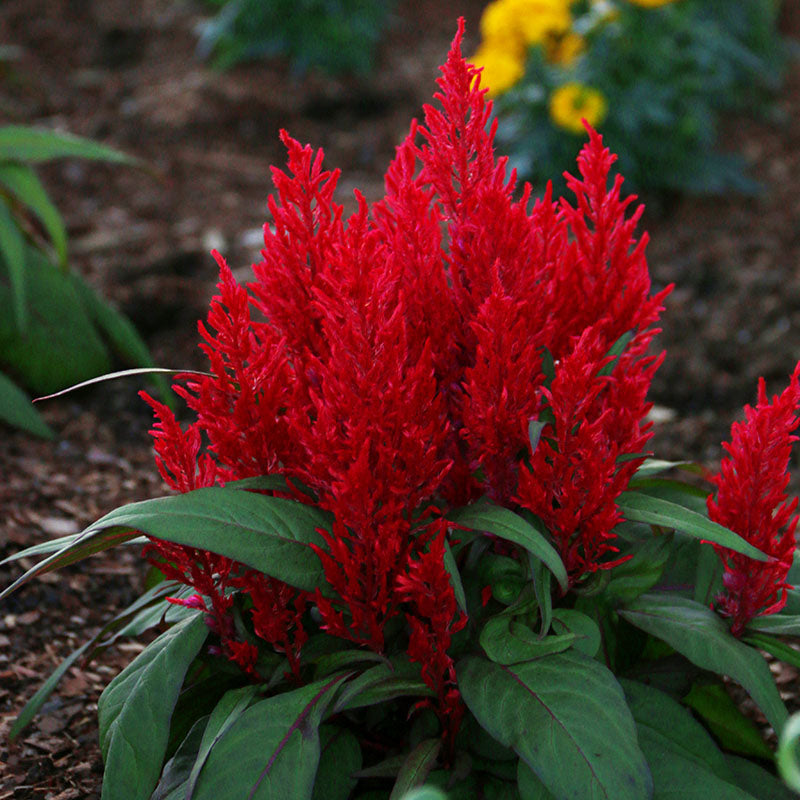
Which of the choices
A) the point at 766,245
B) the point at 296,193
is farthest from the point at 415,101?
the point at 296,193

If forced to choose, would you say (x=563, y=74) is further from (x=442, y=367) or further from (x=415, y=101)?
(x=442, y=367)

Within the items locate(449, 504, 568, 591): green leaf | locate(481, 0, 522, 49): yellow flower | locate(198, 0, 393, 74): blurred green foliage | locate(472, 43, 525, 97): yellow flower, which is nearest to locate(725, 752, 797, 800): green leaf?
locate(449, 504, 568, 591): green leaf

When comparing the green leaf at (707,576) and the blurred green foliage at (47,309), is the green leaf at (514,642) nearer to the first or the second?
the green leaf at (707,576)

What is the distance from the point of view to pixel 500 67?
504cm

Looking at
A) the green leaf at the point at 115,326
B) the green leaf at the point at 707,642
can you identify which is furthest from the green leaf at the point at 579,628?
the green leaf at the point at 115,326

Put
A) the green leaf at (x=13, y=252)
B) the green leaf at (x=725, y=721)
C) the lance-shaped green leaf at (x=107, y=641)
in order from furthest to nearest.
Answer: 1. the green leaf at (x=13, y=252)
2. the green leaf at (x=725, y=721)
3. the lance-shaped green leaf at (x=107, y=641)

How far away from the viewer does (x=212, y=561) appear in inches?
62.1

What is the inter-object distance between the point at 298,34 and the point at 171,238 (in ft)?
8.51

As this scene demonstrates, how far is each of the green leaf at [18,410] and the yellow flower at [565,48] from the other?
3.46 m

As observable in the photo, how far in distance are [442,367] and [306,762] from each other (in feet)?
2.02

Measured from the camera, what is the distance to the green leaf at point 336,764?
1.57 m

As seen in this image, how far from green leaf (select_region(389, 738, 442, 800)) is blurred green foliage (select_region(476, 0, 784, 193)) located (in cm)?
394

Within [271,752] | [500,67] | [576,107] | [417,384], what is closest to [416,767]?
[271,752]

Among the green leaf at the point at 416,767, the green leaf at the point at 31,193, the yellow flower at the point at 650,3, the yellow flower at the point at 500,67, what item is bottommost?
the green leaf at the point at 416,767
